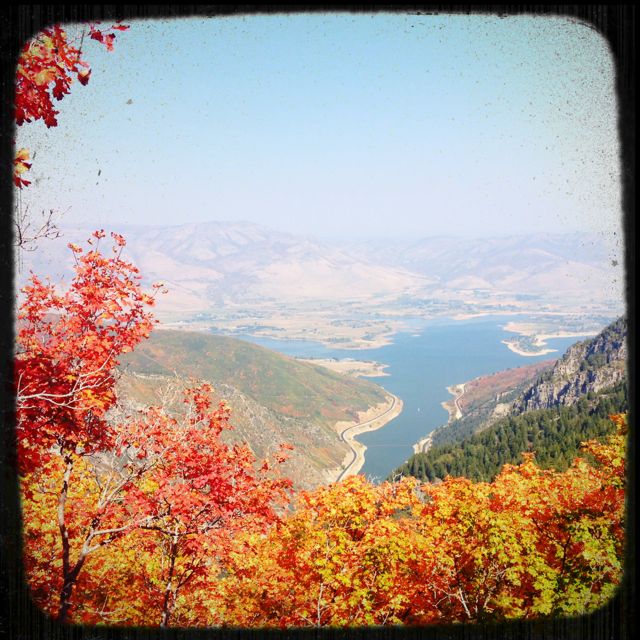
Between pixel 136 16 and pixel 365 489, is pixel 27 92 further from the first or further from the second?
pixel 365 489

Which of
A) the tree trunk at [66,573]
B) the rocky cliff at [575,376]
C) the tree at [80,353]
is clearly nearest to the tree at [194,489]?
the tree at [80,353]

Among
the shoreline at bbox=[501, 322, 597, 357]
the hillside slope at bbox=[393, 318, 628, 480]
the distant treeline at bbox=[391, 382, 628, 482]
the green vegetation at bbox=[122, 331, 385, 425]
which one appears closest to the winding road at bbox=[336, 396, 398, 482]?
the green vegetation at bbox=[122, 331, 385, 425]

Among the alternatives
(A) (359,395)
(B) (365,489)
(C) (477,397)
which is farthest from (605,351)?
→ (B) (365,489)

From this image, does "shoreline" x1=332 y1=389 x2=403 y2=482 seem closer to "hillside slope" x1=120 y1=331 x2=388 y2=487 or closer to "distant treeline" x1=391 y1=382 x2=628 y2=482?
"hillside slope" x1=120 y1=331 x2=388 y2=487

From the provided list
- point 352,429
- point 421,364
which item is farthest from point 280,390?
point 421,364

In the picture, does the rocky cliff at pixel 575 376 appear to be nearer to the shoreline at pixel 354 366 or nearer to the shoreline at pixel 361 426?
the shoreline at pixel 361 426
